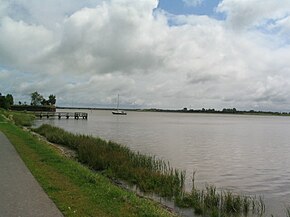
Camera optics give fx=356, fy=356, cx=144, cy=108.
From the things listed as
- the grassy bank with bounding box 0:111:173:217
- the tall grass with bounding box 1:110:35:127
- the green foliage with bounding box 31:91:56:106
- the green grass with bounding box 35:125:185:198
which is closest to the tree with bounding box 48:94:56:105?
the green foliage with bounding box 31:91:56:106

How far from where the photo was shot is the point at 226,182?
67.2 ft

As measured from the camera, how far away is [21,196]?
9492 millimetres

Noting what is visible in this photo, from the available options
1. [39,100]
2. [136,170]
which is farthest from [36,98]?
[136,170]

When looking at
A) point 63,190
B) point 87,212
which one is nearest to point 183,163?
point 63,190

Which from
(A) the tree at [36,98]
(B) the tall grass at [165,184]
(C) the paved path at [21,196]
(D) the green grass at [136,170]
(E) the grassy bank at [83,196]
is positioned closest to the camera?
(C) the paved path at [21,196]

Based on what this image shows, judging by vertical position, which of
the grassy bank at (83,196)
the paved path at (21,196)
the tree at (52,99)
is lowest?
the grassy bank at (83,196)

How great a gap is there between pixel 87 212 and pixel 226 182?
1350 cm

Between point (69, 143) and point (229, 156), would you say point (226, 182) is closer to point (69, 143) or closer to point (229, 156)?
point (229, 156)

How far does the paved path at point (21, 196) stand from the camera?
805 centimetres

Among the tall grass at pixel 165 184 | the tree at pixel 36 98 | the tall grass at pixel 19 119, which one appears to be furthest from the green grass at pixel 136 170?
the tree at pixel 36 98

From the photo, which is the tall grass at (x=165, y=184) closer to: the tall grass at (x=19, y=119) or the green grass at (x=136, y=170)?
the green grass at (x=136, y=170)

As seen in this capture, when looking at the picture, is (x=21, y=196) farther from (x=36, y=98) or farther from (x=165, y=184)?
(x=36, y=98)

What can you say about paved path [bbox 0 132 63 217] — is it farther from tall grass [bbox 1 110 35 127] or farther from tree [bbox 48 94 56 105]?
tree [bbox 48 94 56 105]

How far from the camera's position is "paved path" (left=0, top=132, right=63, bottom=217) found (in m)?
8.05
